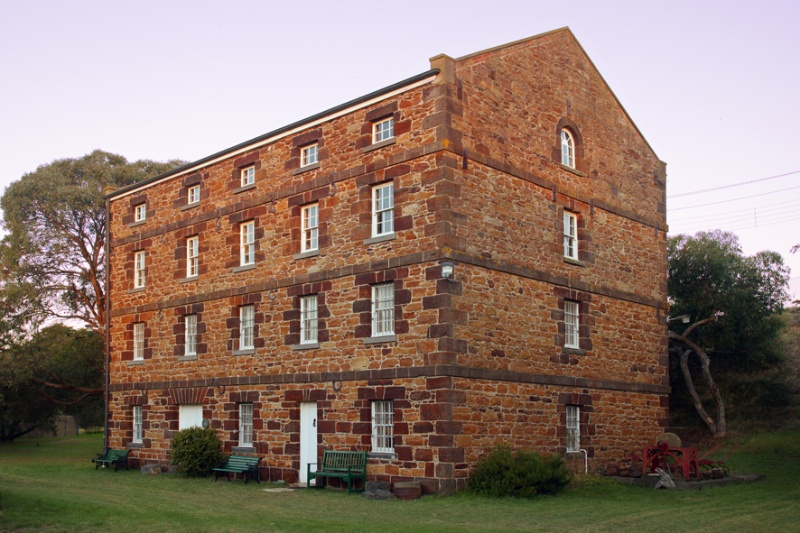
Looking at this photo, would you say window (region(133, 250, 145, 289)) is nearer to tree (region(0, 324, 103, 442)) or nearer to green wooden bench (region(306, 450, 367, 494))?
tree (region(0, 324, 103, 442))

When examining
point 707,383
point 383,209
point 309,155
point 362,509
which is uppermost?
point 309,155

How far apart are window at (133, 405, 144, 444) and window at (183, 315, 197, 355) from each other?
127 inches

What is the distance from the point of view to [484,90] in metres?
20.4

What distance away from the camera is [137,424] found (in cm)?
2778

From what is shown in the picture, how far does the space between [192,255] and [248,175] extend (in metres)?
3.40

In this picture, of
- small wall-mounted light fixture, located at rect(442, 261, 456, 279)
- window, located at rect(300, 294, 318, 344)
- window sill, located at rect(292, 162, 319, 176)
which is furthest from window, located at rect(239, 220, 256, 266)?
small wall-mounted light fixture, located at rect(442, 261, 456, 279)

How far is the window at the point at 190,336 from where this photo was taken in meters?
25.7

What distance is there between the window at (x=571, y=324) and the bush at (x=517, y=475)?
13.6 ft

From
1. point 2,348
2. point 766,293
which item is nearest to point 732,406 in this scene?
point 766,293

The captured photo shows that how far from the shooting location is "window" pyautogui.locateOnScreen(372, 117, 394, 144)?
20641 mm

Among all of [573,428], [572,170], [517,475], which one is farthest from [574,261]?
[517,475]

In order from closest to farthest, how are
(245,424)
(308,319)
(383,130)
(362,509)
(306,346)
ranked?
(362,509), (383,130), (306,346), (308,319), (245,424)

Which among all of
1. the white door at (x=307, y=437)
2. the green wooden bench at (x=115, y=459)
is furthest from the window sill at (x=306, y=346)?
the green wooden bench at (x=115, y=459)

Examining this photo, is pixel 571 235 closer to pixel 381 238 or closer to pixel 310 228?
pixel 381 238
